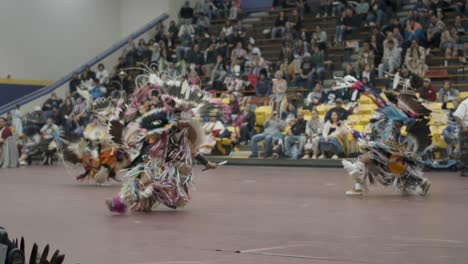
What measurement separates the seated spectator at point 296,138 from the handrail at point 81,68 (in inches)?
441

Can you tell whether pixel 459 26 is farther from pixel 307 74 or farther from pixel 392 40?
pixel 307 74

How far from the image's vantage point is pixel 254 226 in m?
8.33

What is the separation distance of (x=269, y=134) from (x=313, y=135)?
5.09 feet

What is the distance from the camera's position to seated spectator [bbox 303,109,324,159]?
69.1 feet

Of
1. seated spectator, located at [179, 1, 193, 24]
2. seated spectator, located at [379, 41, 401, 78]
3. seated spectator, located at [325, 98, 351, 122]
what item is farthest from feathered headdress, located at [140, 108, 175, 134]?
seated spectator, located at [179, 1, 193, 24]

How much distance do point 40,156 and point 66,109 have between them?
1.97 meters

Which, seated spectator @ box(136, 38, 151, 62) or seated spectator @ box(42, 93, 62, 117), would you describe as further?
seated spectator @ box(136, 38, 151, 62)

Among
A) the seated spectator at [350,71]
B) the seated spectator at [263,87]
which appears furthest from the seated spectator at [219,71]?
the seated spectator at [350,71]

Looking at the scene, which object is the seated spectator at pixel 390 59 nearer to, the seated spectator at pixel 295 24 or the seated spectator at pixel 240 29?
the seated spectator at pixel 295 24

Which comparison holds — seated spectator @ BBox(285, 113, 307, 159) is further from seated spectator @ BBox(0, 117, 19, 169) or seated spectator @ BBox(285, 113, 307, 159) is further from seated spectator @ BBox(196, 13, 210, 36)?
seated spectator @ BBox(196, 13, 210, 36)

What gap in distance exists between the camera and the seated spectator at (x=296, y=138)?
21609 mm

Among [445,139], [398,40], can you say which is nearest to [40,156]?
[398,40]

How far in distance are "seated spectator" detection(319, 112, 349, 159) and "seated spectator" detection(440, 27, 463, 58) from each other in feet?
12.6

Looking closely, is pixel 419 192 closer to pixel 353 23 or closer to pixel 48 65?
pixel 353 23
